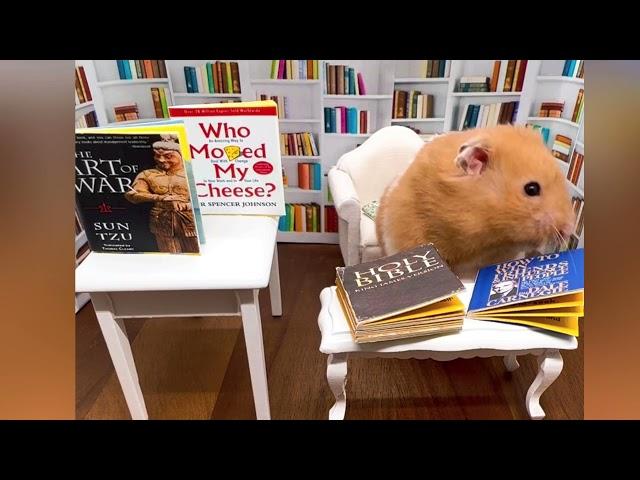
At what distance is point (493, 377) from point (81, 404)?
5.07ft

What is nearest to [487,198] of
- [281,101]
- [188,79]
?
[281,101]

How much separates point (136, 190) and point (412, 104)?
5.37ft

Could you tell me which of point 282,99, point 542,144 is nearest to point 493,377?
point 542,144

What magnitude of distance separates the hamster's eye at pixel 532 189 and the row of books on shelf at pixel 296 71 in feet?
4.51

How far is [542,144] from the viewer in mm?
975

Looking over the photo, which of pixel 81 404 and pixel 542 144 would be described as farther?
pixel 81 404

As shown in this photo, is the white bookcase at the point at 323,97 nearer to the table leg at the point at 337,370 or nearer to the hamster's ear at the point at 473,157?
the hamster's ear at the point at 473,157

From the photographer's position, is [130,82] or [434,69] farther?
[434,69]

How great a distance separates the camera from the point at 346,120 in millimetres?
2186

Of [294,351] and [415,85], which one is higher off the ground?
[415,85]

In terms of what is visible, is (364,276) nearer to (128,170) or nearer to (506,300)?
(506,300)

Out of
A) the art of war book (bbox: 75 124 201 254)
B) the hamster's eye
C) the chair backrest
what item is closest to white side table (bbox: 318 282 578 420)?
the hamster's eye

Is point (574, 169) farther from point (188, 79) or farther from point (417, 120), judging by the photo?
point (188, 79)
